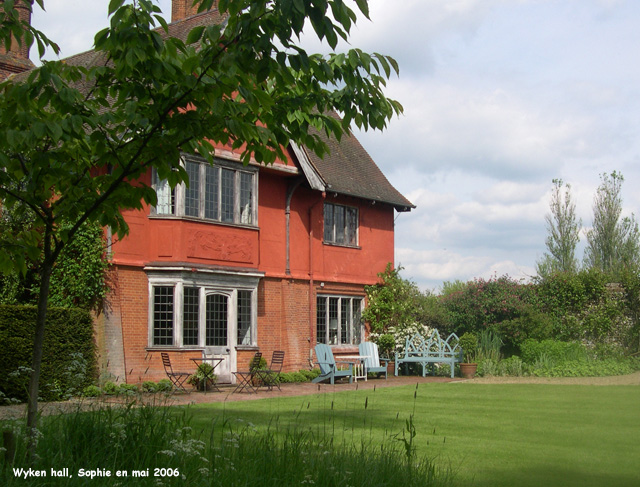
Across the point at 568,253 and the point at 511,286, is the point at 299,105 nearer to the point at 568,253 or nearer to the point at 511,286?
the point at 511,286

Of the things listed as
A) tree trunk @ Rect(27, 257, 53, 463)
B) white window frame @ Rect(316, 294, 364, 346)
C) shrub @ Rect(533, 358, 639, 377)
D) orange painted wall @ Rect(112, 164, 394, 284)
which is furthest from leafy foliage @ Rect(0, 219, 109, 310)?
shrub @ Rect(533, 358, 639, 377)

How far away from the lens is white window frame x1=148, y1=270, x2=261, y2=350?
59.9 feet

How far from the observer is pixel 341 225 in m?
24.1

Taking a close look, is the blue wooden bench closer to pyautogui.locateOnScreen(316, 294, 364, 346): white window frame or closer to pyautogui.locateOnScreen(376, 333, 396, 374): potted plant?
pyautogui.locateOnScreen(376, 333, 396, 374): potted plant

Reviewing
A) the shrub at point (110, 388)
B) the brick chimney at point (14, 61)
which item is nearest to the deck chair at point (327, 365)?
the shrub at point (110, 388)

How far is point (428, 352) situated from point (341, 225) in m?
5.12

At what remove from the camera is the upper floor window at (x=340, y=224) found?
23609 millimetres

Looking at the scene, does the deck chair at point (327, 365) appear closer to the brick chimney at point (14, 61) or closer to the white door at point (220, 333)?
the white door at point (220, 333)

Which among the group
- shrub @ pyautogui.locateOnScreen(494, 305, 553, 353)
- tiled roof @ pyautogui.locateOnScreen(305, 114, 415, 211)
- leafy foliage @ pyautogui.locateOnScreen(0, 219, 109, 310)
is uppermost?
tiled roof @ pyautogui.locateOnScreen(305, 114, 415, 211)

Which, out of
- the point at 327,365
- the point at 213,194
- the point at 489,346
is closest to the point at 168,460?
the point at 213,194

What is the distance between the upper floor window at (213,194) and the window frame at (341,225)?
3.78 metres

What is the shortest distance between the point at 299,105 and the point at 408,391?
13205 millimetres

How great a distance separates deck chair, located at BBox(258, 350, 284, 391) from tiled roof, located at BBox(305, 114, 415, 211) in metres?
5.59

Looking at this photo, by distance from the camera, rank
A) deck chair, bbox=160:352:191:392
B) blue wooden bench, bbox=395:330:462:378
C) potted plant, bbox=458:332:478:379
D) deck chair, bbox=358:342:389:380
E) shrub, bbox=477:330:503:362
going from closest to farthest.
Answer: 1. deck chair, bbox=160:352:191:392
2. blue wooden bench, bbox=395:330:462:378
3. deck chair, bbox=358:342:389:380
4. potted plant, bbox=458:332:478:379
5. shrub, bbox=477:330:503:362
